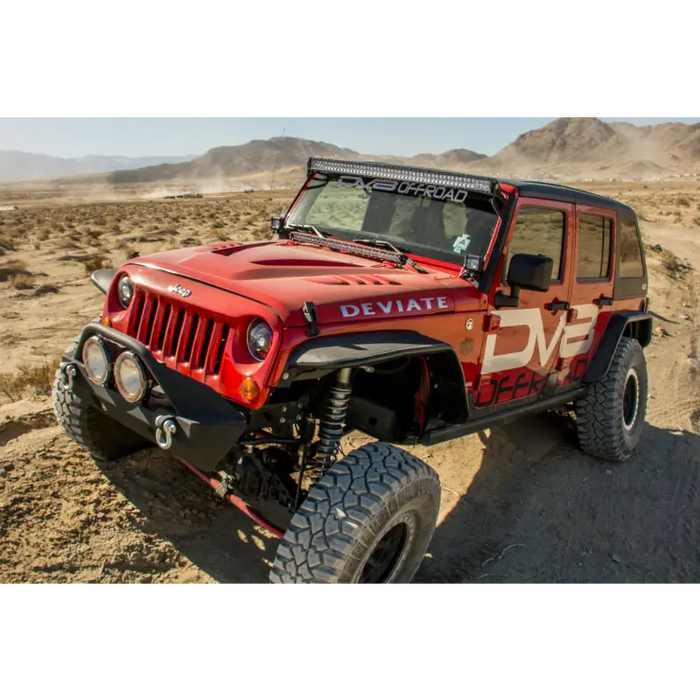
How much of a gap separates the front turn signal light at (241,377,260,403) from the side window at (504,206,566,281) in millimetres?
1924

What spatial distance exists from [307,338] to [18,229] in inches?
990

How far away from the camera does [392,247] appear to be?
400 cm

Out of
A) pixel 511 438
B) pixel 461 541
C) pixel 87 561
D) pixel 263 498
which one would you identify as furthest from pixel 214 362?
pixel 511 438

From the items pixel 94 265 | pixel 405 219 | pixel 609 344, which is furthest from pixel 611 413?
pixel 94 265

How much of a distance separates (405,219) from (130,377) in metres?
2.10

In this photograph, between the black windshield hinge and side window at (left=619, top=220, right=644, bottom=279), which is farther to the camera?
side window at (left=619, top=220, right=644, bottom=279)

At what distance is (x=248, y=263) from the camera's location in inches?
132

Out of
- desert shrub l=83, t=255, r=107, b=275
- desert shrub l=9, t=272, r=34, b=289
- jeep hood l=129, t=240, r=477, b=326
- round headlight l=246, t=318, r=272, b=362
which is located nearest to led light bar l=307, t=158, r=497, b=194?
jeep hood l=129, t=240, r=477, b=326

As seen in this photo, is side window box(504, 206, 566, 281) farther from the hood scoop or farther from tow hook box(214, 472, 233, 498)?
tow hook box(214, 472, 233, 498)

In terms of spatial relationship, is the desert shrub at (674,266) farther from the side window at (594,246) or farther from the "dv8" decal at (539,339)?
the "dv8" decal at (539,339)

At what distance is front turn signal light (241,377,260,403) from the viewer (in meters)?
2.82

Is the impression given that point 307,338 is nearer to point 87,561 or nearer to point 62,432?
point 87,561

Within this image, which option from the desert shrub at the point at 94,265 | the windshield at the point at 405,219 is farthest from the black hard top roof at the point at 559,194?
the desert shrub at the point at 94,265

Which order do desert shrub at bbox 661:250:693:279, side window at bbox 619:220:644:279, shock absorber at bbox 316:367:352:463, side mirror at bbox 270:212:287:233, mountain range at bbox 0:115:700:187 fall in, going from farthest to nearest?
mountain range at bbox 0:115:700:187 → desert shrub at bbox 661:250:693:279 → side window at bbox 619:220:644:279 → side mirror at bbox 270:212:287:233 → shock absorber at bbox 316:367:352:463
